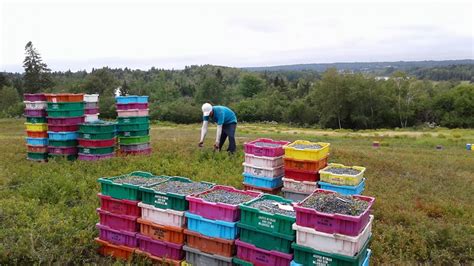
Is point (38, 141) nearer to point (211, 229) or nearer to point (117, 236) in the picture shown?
point (117, 236)

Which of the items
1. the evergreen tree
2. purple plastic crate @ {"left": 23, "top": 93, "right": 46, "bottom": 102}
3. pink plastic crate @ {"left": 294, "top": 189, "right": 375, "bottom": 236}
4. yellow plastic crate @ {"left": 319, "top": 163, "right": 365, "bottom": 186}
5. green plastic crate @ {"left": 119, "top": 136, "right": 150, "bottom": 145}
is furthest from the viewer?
the evergreen tree

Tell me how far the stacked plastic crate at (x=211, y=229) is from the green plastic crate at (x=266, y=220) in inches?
5.6

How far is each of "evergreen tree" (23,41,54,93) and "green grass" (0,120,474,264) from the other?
52.3 meters

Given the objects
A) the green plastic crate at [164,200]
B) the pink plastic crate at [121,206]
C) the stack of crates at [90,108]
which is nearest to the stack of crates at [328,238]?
the green plastic crate at [164,200]

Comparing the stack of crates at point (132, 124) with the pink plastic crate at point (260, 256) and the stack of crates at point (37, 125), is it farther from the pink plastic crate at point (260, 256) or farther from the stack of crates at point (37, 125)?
the pink plastic crate at point (260, 256)

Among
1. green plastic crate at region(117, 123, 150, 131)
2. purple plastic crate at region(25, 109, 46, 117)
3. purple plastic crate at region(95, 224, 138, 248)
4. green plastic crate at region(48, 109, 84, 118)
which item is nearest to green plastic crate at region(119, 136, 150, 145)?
green plastic crate at region(117, 123, 150, 131)

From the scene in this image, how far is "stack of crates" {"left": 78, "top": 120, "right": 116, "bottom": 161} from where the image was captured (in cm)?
1121

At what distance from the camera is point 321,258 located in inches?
172

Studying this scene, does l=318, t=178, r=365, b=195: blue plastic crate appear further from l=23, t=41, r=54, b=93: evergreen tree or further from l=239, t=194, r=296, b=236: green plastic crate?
l=23, t=41, r=54, b=93: evergreen tree

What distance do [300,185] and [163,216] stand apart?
3.17 meters

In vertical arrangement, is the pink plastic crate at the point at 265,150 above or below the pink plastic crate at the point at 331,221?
above

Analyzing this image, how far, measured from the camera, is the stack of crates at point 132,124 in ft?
39.7

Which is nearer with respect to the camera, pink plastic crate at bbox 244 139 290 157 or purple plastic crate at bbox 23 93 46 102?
pink plastic crate at bbox 244 139 290 157

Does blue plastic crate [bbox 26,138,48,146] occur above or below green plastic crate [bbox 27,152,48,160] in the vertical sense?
above
